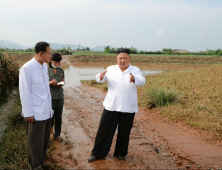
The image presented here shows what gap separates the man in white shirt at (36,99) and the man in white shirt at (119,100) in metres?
0.87

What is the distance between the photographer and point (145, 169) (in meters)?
3.34

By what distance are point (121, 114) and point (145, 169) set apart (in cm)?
99

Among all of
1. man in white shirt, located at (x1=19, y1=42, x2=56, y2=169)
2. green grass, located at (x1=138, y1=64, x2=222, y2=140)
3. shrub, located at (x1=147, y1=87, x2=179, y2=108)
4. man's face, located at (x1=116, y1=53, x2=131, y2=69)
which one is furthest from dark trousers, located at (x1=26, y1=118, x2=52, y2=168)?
shrub, located at (x1=147, y1=87, x2=179, y2=108)

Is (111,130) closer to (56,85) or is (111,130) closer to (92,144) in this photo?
(92,144)

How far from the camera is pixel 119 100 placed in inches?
125

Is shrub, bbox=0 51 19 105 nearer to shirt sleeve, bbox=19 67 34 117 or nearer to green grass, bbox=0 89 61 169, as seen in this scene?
green grass, bbox=0 89 61 169

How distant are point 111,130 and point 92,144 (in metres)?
1.14

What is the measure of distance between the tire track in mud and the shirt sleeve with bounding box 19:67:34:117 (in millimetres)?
1381

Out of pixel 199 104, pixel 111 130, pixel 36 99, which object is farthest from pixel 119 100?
pixel 199 104

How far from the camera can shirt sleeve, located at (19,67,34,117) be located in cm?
254

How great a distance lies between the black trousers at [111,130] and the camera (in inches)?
129

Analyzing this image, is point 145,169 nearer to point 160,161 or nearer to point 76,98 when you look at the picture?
point 160,161

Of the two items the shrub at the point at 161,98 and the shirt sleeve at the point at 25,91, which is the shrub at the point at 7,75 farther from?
the shrub at the point at 161,98

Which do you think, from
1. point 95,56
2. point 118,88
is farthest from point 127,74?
point 95,56
